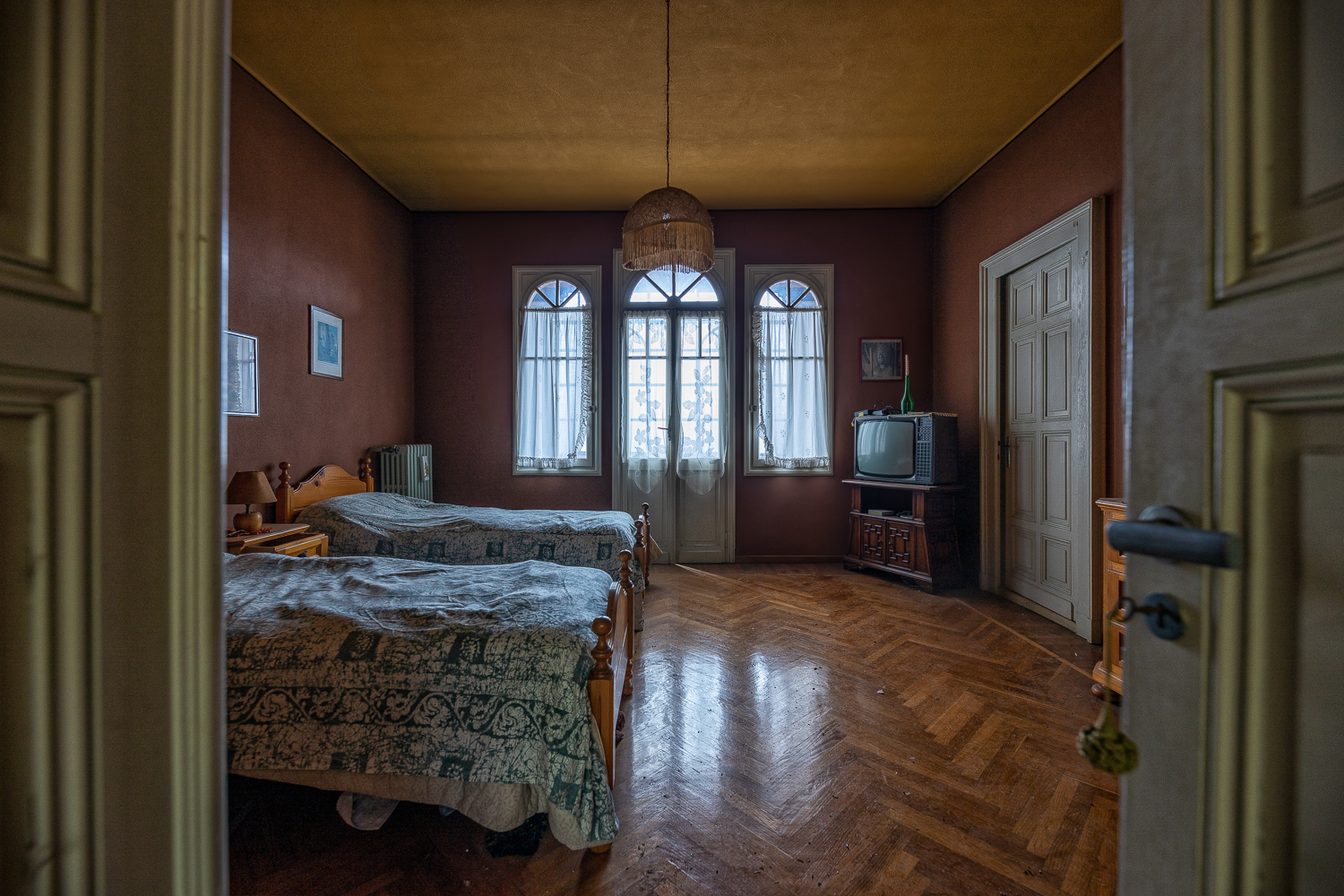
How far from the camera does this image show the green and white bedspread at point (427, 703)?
4.81 ft

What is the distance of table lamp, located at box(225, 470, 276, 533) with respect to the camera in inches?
100

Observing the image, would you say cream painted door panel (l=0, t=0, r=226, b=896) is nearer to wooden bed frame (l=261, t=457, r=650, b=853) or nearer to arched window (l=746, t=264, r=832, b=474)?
wooden bed frame (l=261, t=457, r=650, b=853)

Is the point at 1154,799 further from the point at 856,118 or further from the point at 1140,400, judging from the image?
the point at 856,118

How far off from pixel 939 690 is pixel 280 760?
2.43 meters

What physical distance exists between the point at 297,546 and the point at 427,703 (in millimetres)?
1732

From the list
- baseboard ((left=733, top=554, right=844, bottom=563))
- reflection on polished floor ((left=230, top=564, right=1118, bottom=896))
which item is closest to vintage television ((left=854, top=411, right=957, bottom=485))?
baseboard ((left=733, top=554, right=844, bottom=563))

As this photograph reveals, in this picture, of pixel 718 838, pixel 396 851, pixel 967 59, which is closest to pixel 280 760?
pixel 396 851

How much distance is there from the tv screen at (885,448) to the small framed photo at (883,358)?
0.60 meters

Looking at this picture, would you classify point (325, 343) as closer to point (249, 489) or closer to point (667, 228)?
point (249, 489)

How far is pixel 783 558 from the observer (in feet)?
16.4

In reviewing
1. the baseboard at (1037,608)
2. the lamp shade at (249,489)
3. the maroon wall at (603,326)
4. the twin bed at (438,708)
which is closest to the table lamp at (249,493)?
the lamp shade at (249,489)

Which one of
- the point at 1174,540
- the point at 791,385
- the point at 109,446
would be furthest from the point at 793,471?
the point at 109,446

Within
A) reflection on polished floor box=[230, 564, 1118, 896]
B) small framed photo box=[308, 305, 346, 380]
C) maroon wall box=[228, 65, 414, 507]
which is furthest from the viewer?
Result: small framed photo box=[308, 305, 346, 380]

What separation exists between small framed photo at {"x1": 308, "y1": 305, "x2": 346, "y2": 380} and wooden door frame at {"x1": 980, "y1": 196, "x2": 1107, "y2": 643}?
4.56 meters
